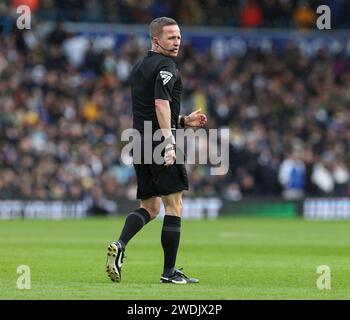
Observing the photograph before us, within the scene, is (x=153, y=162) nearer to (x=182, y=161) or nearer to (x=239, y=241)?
(x=182, y=161)

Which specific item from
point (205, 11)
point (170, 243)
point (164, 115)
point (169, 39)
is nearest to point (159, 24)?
point (169, 39)

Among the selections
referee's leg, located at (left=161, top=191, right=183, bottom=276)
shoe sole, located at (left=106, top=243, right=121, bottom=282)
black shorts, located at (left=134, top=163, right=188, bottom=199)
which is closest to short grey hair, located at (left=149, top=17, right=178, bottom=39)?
black shorts, located at (left=134, top=163, right=188, bottom=199)

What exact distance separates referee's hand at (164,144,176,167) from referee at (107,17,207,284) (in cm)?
16

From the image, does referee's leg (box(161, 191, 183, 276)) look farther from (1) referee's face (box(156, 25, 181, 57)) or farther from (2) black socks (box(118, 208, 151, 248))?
(1) referee's face (box(156, 25, 181, 57))

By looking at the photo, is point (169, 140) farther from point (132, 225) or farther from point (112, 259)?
point (112, 259)

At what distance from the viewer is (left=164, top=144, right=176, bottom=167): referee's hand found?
11.2 m

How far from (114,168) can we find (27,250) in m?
12.1

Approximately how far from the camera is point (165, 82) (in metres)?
11.4

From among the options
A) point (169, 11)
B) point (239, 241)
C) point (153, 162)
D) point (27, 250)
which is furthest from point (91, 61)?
point (153, 162)

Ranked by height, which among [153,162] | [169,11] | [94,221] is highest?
[169,11]

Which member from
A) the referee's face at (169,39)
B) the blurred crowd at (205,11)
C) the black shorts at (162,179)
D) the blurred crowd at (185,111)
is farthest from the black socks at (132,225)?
the blurred crowd at (205,11)

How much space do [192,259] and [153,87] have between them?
169 inches
